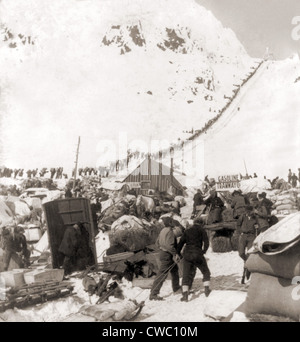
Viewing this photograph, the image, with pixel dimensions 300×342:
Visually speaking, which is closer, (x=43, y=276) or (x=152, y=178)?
(x=43, y=276)

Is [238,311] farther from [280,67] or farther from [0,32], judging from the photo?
[0,32]

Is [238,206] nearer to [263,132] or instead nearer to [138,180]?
[138,180]

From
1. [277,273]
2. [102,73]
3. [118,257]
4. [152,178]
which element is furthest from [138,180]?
[102,73]

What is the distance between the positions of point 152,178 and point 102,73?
3118 centimetres

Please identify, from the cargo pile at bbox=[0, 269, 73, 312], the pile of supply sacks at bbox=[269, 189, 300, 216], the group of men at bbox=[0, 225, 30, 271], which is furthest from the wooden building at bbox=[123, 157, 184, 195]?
the cargo pile at bbox=[0, 269, 73, 312]

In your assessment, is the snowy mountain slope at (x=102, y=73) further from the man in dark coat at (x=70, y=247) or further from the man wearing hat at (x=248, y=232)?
the man wearing hat at (x=248, y=232)

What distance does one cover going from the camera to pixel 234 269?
23.4 feet

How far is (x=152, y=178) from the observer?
720 inches

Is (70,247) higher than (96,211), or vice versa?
(96,211)

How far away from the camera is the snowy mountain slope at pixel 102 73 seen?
1191 inches

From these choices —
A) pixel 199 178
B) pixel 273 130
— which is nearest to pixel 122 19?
pixel 273 130
